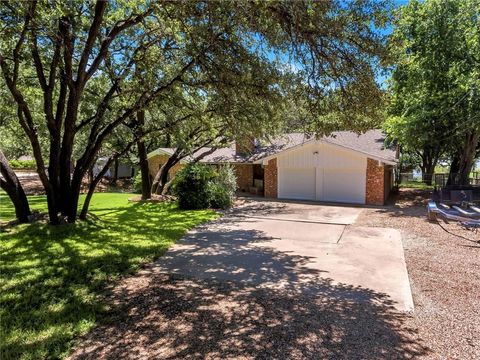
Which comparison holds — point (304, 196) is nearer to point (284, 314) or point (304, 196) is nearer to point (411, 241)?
point (411, 241)

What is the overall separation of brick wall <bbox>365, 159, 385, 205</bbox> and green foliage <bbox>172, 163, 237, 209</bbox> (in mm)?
7516

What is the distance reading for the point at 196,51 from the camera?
6723mm

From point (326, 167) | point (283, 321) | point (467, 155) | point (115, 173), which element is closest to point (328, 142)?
point (326, 167)

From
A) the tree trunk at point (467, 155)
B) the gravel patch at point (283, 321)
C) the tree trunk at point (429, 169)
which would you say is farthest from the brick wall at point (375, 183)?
the tree trunk at point (429, 169)

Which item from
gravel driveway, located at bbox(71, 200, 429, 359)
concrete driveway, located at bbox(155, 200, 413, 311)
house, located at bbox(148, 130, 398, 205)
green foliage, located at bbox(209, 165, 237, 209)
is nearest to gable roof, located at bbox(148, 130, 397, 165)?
house, located at bbox(148, 130, 398, 205)

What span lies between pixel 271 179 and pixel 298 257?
40.7 feet

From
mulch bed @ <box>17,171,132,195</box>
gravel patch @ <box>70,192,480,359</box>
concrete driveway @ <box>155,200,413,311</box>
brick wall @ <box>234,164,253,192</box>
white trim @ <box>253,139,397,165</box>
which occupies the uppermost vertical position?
white trim @ <box>253,139,397,165</box>

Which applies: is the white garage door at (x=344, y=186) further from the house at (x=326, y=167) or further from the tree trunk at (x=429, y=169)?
the tree trunk at (x=429, y=169)

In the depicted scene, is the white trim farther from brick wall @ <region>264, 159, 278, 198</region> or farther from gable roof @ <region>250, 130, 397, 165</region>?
brick wall @ <region>264, 159, 278, 198</region>

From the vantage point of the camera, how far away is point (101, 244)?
835 cm

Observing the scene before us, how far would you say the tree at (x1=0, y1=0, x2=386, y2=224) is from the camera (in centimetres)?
514

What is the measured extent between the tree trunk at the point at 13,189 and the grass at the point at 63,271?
729 mm

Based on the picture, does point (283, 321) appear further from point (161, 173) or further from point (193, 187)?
point (161, 173)

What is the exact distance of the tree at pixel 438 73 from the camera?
48.2ft
